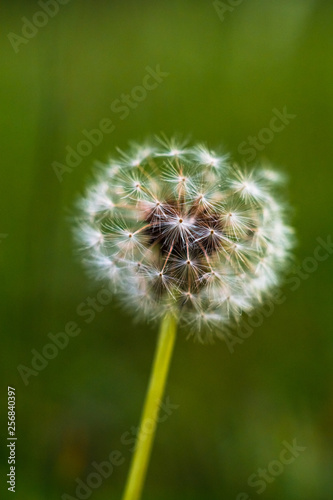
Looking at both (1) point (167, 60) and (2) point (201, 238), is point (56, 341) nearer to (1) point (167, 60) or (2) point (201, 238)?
(2) point (201, 238)

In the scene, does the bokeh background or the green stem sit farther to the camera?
the bokeh background

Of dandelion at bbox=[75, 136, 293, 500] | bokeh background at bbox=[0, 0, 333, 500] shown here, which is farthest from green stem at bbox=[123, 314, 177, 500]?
bokeh background at bbox=[0, 0, 333, 500]

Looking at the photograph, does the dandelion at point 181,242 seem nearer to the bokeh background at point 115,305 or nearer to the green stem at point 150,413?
the green stem at point 150,413

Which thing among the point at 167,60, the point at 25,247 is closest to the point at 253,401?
the point at 25,247

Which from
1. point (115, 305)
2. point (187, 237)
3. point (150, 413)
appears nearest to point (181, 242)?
point (187, 237)

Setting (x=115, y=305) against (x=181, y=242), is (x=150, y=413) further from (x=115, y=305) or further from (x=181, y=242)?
(x=115, y=305)

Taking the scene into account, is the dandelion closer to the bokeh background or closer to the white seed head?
the white seed head
